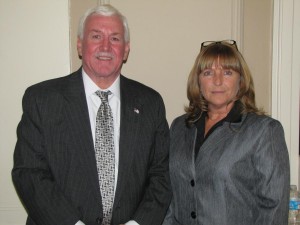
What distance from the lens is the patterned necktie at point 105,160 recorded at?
165 centimetres

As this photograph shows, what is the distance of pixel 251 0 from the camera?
88.0 inches

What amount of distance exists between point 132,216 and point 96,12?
3.66ft

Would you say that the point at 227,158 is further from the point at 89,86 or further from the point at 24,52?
the point at 24,52

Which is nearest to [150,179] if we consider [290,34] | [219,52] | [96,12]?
[219,52]

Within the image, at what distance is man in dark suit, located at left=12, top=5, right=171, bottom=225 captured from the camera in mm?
1591

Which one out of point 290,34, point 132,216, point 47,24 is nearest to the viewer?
point 132,216

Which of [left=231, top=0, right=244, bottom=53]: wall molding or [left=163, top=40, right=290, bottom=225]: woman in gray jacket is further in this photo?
[left=231, top=0, right=244, bottom=53]: wall molding

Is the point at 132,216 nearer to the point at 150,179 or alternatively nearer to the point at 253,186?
the point at 150,179

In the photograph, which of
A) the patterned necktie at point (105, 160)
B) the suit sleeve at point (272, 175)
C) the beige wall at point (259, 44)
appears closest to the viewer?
the suit sleeve at point (272, 175)

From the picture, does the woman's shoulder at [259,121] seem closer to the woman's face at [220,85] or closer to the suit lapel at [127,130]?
the woman's face at [220,85]

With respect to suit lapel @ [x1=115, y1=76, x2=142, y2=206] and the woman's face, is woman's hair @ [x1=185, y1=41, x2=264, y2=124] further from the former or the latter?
suit lapel @ [x1=115, y1=76, x2=142, y2=206]

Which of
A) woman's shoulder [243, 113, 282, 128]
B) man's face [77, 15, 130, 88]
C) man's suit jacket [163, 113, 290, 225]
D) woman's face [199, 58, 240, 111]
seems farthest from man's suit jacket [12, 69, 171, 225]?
woman's shoulder [243, 113, 282, 128]

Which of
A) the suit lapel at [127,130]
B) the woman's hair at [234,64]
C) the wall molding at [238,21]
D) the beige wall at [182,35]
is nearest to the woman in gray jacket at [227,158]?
the woman's hair at [234,64]

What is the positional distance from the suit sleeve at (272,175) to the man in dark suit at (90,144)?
0.52 metres
